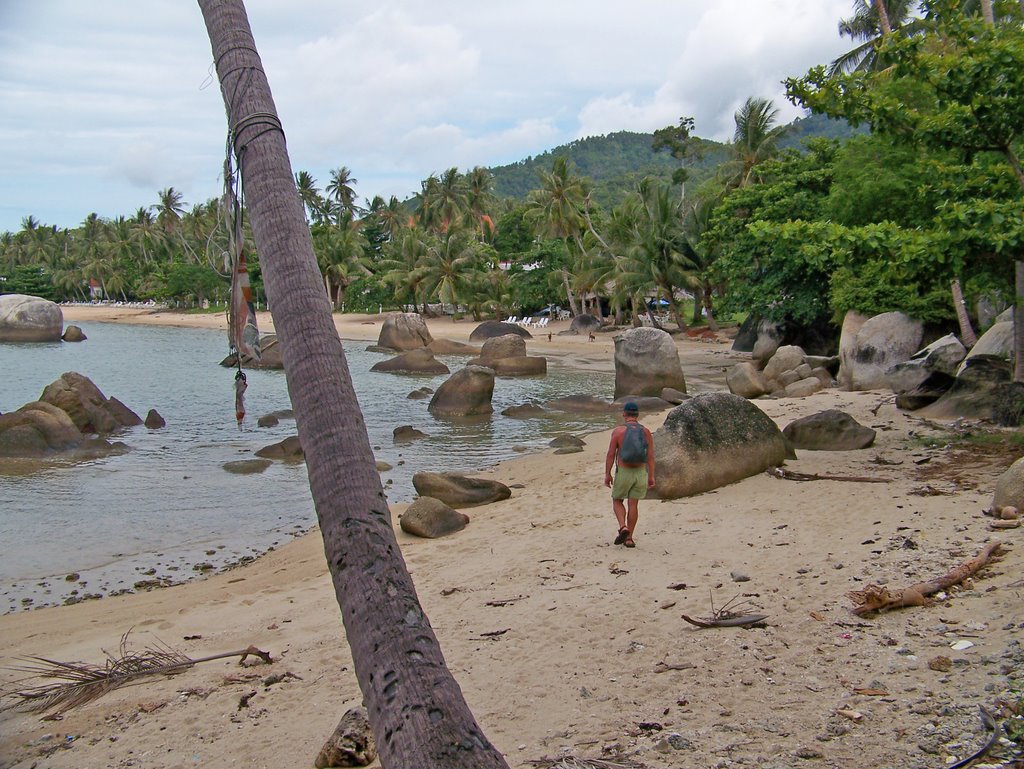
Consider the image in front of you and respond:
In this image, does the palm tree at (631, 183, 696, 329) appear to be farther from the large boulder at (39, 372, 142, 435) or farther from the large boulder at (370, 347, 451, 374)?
the large boulder at (39, 372, 142, 435)

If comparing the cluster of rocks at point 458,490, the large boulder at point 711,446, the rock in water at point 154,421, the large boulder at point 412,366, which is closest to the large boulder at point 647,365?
the cluster of rocks at point 458,490

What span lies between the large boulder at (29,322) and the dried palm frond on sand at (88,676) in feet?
185

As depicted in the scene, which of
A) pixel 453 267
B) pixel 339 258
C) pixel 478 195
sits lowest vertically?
pixel 453 267

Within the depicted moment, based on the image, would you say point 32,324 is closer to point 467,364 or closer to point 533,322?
point 533,322

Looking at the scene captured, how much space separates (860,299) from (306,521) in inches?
699

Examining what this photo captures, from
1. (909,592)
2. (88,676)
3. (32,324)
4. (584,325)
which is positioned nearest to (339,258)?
(32,324)

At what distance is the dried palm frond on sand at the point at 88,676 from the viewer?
6.06m

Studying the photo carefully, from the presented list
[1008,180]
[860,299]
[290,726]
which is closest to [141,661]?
[290,726]

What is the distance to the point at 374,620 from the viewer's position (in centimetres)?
319

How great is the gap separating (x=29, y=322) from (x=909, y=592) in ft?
200

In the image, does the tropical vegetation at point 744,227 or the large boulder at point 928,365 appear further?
the large boulder at point 928,365

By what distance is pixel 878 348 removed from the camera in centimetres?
2145

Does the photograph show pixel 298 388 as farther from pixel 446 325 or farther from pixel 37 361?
pixel 446 325

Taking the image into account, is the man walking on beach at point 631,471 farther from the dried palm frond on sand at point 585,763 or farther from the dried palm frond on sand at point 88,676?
the dried palm frond on sand at point 585,763
